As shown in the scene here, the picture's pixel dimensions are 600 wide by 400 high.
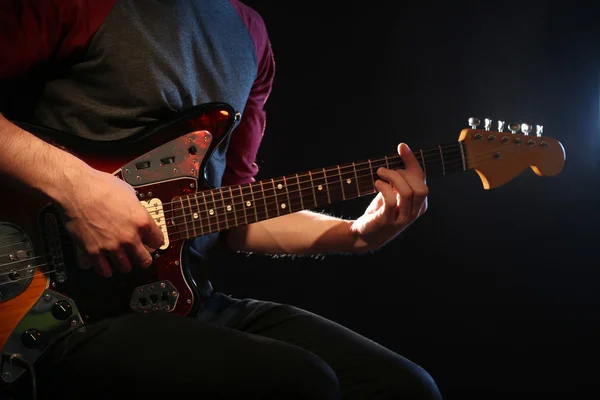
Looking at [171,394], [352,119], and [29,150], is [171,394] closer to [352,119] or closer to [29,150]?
[29,150]

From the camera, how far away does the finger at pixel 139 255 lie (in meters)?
1.13

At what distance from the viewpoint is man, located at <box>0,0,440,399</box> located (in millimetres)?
1031

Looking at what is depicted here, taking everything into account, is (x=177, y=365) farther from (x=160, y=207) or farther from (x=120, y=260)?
(x=160, y=207)

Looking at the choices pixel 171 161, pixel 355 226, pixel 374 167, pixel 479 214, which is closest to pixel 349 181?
pixel 374 167

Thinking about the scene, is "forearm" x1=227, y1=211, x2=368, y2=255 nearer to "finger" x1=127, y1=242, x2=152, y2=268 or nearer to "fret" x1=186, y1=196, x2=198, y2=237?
"fret" x1=186, y1=196, x2=198, y2=237

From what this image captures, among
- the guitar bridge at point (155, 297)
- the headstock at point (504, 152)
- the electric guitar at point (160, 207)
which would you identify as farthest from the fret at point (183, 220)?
the headstock at point (504, 152)

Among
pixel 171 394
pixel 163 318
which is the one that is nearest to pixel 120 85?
pixel 163 318

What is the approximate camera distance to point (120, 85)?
4.32 feet

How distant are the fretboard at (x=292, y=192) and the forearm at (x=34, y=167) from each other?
26 centimetres

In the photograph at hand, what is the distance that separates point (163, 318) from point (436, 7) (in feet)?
5.62

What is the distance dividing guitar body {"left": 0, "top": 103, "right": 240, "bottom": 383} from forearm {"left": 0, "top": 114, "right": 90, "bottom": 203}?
0.04 metres

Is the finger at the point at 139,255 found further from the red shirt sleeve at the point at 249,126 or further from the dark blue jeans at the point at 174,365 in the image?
the red shirt sleeve at the point at 249,126

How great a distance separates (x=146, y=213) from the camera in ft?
3.68

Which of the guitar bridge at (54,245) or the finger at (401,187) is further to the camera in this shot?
the finger at (401,187)
